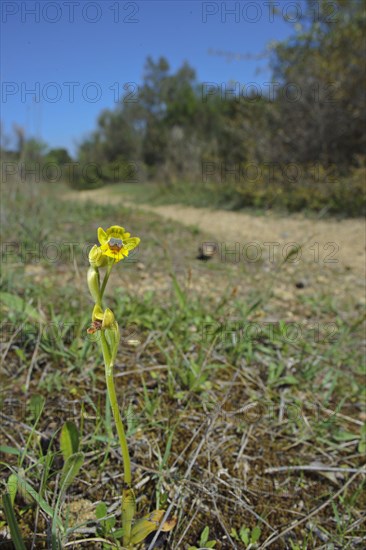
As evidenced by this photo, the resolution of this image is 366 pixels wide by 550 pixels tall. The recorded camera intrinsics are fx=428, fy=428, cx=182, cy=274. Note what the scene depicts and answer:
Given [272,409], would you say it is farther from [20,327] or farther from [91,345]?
[20,327]

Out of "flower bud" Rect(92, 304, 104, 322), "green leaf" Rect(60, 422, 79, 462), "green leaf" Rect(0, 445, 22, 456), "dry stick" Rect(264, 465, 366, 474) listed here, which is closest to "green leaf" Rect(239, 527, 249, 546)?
"dry stick" Rect(264, 465, 366, 474)

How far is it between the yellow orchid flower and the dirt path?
2300 mm

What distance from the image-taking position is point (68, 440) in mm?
981

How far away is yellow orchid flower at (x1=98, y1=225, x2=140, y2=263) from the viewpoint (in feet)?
2.29

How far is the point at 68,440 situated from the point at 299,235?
339 centimetres

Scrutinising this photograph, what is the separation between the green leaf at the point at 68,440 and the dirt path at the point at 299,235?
2200 millimetres

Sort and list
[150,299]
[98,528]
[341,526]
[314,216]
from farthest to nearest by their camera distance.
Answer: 1. [314,216]
2. [150,299]
3. [341,526]
4. [98,528]

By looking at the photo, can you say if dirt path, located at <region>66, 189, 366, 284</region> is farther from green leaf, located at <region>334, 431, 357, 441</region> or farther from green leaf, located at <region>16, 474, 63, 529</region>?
green leaf, located at <region>16, 474, 63, 529</region>

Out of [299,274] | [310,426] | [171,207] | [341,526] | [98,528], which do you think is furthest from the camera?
[171,207]

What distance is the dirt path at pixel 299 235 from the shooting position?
126 inches

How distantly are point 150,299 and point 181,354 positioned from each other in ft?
1.47

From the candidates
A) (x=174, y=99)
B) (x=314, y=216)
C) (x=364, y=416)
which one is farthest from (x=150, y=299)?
(x=174, y=99)

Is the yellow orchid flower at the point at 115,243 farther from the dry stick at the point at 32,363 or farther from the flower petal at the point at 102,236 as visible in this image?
the dry stick at the point at 32,363

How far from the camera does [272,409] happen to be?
1.31 meters
